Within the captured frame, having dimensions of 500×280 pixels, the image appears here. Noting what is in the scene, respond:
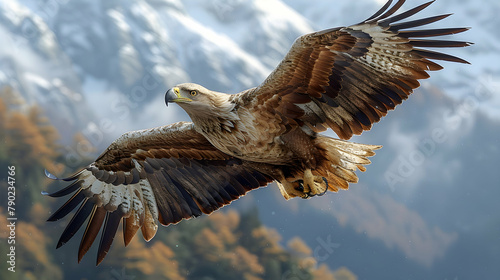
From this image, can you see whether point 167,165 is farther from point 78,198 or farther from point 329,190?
point 329,190

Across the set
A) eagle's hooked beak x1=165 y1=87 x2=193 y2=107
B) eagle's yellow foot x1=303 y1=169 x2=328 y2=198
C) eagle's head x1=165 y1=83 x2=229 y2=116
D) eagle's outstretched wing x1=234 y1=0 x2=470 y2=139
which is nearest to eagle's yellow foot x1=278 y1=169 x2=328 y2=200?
eagle's yellow foot x1=303 y1=169 x2=328 y2=198

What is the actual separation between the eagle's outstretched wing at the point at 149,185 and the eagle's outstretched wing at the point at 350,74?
1190 mm

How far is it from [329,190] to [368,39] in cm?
173

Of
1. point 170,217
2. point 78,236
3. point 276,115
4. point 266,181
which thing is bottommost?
point 78,236

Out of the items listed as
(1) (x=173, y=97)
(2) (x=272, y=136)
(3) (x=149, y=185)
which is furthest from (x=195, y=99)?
(3) (x=149, y=185)

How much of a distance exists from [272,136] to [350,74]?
975 millimetres

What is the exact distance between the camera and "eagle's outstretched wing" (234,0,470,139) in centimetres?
483

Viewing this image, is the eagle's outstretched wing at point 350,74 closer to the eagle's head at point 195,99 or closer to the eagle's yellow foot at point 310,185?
the eagle's head at point 195,99

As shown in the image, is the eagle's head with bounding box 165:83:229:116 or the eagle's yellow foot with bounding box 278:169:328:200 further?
the eagle's yellow foot with bounding box 278:169:328:200

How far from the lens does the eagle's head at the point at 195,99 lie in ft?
16.8

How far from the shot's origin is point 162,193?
667 cm

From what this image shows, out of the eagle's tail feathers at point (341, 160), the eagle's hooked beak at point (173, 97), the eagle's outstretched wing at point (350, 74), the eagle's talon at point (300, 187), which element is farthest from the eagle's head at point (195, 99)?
the eagle's talon at point (300, 187)

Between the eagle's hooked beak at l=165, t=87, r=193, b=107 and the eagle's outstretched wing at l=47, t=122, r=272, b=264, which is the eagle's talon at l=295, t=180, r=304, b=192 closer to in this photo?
the eagle's outstretched wing at l=47, t=122, r=272, b=264

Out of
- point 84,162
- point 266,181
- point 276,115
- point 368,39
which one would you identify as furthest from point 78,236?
point 368,39
